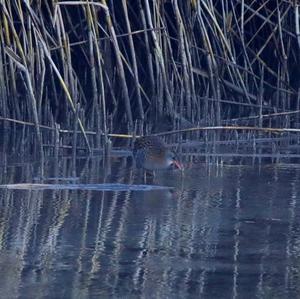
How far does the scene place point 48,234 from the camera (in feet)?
18.7

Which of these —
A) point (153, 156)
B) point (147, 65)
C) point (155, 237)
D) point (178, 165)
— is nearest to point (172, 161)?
point (178, 165)

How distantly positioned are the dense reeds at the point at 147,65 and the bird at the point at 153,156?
0.88 m

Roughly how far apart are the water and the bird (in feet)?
0.33

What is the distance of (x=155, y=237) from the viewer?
18.5 ft

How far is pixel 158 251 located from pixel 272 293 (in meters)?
0.88


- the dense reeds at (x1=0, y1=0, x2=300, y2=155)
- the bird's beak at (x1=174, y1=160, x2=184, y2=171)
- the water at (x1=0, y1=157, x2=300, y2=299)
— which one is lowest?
the water at (x1=0, y1=157, x2=300, y2=299)

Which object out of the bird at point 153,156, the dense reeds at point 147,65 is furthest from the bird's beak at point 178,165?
the dense reeds at point 147,65

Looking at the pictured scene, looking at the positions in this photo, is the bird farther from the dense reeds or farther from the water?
the dense reeds

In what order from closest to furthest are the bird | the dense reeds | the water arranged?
the water, the bird, the dense reeds

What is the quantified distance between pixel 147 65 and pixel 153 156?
4.09m

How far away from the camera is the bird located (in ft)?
26.2

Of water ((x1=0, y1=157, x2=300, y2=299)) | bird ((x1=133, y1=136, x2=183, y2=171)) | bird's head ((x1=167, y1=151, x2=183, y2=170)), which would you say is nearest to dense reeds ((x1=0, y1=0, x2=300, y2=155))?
bird ((x1=133, y1=136, x2=183, y2=171))

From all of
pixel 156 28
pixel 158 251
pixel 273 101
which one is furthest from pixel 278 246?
pixel 273 101

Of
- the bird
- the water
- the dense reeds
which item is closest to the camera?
the water
